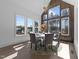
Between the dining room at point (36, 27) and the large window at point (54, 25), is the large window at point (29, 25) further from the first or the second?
the large window at point (54, 25)

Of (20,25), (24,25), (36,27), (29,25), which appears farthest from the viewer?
(36,27)

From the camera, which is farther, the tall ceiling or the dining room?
the tall ceiling

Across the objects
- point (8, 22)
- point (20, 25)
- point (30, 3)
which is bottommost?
point (20, 25)

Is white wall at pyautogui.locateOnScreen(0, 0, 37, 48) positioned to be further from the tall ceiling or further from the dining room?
the tall ceiling

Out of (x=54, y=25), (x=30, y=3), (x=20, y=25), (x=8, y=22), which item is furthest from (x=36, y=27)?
(x=8, y=22)

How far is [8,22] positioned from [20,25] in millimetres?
1466

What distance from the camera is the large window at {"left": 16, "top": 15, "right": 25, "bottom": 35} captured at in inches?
268

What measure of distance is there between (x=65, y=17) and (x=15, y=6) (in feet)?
13.2

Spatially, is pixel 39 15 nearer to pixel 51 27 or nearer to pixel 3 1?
pixel 51 27

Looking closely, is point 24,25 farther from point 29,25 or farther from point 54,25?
point 54,25

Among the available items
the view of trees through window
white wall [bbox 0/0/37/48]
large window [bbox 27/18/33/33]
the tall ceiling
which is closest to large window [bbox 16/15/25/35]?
the view of trees through window

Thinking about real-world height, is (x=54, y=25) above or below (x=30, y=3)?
below

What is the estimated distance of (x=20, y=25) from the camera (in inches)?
282

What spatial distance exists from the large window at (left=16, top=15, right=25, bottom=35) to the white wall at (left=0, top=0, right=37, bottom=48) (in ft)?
1.34
